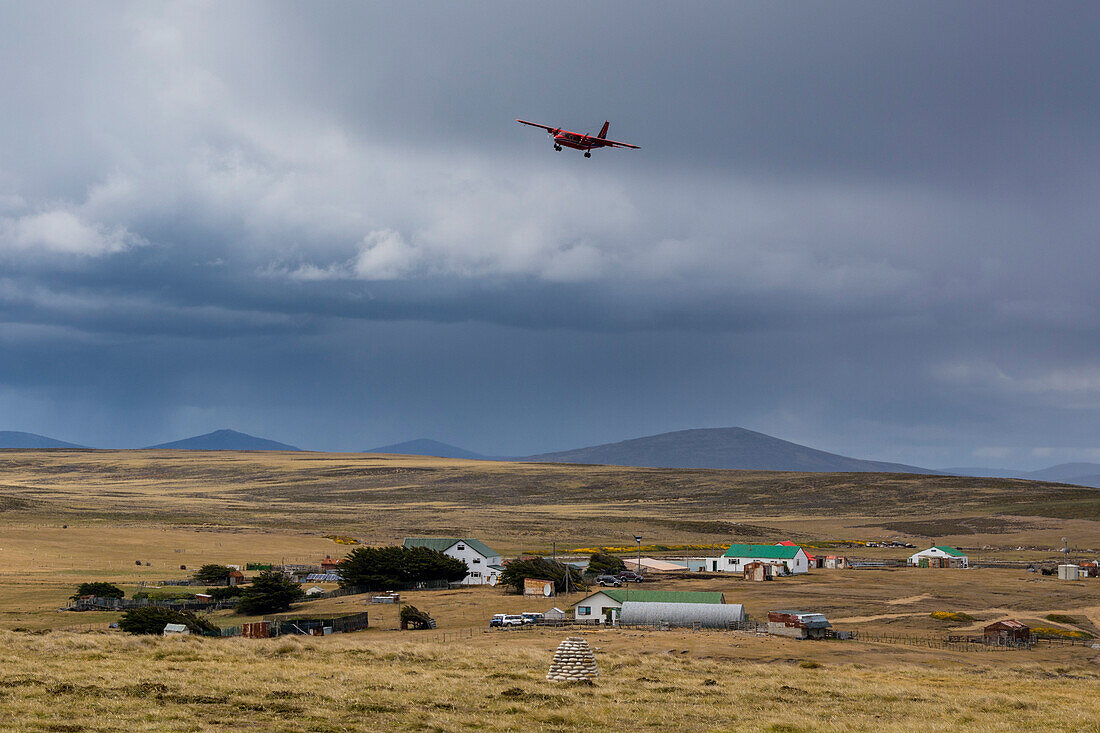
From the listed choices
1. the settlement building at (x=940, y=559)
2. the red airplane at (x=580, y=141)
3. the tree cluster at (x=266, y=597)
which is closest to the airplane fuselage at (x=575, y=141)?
the red airplane at (x=580, y=141)

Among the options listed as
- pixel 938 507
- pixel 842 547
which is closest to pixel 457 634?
Result: pixel 842 547

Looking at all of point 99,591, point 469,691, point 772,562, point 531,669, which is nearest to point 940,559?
point 772,562

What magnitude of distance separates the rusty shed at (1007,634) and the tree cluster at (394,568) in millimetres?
46163

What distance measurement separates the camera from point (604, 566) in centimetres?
9444

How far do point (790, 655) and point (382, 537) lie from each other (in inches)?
3618

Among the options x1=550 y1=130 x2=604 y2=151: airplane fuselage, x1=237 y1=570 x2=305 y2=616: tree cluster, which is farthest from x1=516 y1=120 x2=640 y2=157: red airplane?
x1=237 y1=570 x2=305 y2=616: tree cluster

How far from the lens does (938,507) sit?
198125 mm

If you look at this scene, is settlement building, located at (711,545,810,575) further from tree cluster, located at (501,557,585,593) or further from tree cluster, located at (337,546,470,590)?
tree cluster, located at (337,546,470,590)

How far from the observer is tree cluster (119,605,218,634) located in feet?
177

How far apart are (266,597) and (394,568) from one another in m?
15.5

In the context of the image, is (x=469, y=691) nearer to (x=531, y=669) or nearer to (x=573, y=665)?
(x=573, y=665)

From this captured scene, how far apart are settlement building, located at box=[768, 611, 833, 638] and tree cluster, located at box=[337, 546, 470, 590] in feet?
118

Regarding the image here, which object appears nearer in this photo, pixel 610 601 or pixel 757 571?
pixel 610 601

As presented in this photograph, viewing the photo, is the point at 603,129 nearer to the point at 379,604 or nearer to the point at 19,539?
the point at 379,604
